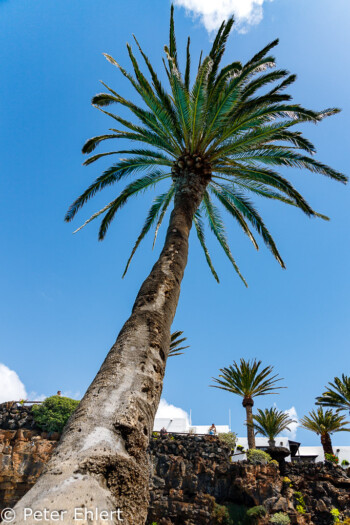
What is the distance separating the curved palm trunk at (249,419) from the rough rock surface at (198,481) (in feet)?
10.2

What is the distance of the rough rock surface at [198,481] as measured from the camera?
17.0 meters

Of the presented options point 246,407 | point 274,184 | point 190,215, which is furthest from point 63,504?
point 246,407

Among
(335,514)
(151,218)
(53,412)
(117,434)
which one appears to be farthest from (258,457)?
(117,434)

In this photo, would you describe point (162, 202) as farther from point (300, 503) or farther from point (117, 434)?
point (300, 503)

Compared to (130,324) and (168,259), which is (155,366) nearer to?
(130,324)

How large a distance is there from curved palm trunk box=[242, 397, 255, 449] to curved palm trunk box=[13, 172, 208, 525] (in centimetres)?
2343

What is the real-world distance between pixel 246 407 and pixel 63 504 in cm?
2714

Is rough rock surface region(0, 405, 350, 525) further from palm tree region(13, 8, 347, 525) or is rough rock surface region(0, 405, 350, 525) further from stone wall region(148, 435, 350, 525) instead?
palm tree region(13, 8, 347, 525)

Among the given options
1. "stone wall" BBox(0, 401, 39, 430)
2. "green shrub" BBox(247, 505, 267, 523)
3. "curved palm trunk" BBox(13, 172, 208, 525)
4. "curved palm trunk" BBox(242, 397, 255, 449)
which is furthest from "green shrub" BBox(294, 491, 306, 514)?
"curved palm trunk" BBox(13, 172, 208, 525)

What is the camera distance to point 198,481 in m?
18.5

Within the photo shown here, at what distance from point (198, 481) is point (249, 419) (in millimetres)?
6962

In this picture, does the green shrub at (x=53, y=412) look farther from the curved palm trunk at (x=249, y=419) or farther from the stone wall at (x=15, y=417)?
the curved palm trunk at (x=249, y=419)

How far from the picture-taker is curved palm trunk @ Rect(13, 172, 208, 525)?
1521mm

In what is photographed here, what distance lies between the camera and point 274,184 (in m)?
8.16
